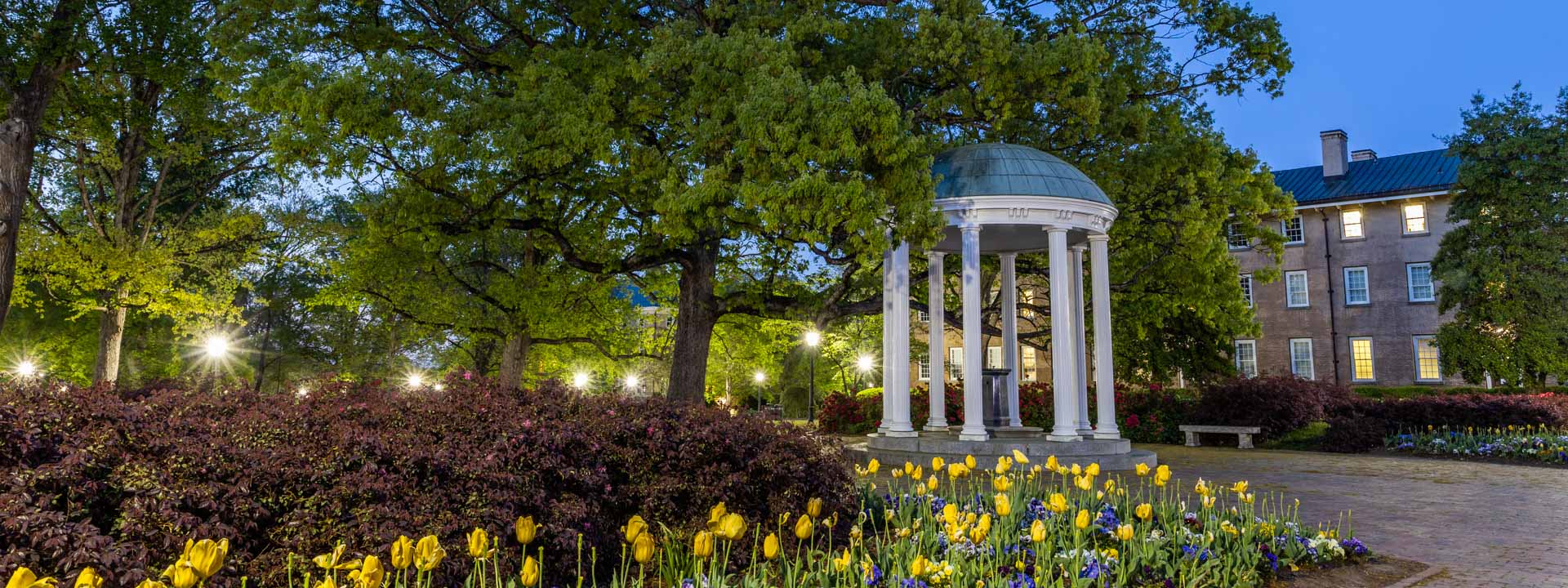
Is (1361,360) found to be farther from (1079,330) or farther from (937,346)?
(937,346)

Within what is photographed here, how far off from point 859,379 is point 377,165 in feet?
116

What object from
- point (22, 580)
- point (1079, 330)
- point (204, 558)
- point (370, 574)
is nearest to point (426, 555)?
point (370, 574)

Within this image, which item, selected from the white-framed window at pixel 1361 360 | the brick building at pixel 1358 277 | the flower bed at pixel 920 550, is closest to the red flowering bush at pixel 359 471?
the flower bed at pixel 920 550

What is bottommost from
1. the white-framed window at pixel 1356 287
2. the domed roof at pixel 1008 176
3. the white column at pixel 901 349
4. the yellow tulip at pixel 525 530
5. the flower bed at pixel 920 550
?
the flower bed at pixel 920 550

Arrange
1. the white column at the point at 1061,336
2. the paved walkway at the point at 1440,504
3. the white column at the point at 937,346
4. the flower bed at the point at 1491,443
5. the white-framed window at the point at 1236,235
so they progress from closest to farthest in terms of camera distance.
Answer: the paved walkway at the point at 1440,504 → the white column at the point at 1061,336 → the flower bed at the point at 1491,443 → the white column at the point at 937,346 → the white-framed window at the point at 1236,235

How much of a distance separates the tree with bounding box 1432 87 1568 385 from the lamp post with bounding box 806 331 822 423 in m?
21.3

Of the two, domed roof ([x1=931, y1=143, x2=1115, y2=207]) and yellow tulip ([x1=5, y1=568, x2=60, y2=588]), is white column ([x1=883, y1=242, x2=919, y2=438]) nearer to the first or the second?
domed roof ([x1=931, y1=143, x2=1115, y2=207])

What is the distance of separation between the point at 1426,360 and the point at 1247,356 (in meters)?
6.52

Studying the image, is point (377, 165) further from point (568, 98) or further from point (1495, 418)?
point (1495, 418)

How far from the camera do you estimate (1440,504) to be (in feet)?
35.2

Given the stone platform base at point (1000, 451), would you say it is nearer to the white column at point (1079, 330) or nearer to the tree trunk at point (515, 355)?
the white column at point (1079, 330)

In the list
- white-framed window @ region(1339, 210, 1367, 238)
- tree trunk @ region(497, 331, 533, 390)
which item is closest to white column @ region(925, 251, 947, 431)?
tree trunk @ region(497, 331, 533, 390)

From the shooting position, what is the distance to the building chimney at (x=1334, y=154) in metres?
41.0

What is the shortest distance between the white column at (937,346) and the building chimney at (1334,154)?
104 feet
